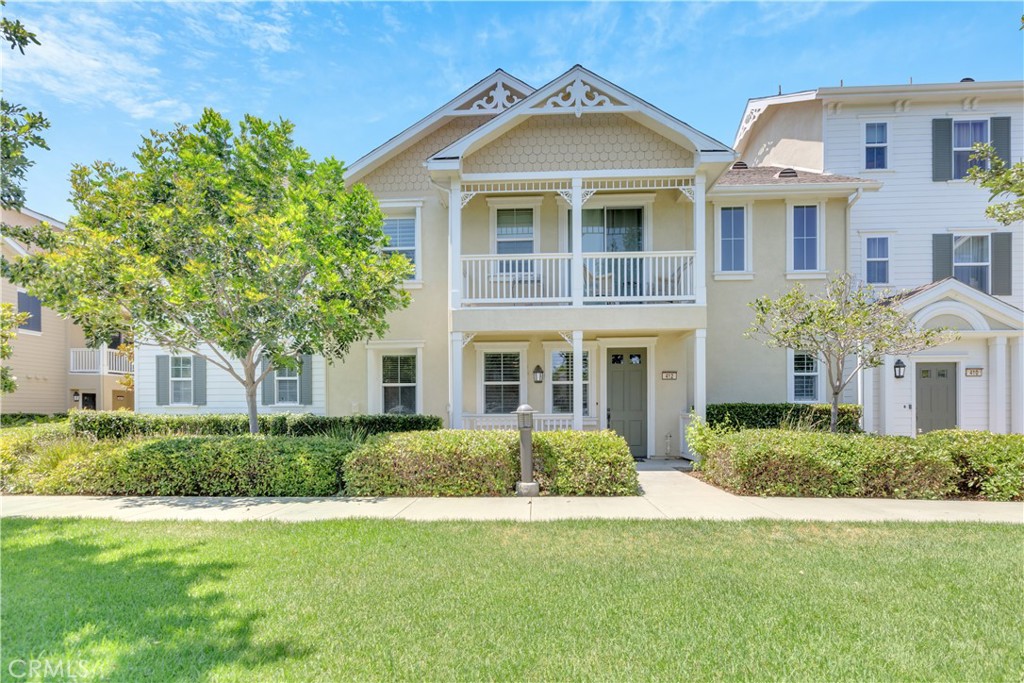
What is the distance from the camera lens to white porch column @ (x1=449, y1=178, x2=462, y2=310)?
10.8m

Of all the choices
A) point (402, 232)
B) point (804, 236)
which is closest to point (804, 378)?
point (804, 236)

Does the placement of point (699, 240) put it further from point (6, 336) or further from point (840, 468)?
point (6, 336)

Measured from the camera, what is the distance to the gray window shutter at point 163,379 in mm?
13180

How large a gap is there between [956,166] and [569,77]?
10731 mm

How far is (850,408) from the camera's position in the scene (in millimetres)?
10812

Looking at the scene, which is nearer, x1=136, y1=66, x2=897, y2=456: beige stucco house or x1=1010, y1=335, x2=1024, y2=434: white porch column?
x1=136, y1=66, x2=897, y2=456: beige stucco house

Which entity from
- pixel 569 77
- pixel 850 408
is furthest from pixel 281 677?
pixel 850 408

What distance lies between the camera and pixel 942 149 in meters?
13.0

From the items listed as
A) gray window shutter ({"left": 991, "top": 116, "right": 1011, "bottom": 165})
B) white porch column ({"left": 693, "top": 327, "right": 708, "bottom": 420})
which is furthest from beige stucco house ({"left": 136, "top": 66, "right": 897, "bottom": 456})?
gray window shutter ({"left": 991, "top": 116, "right": 1011, "bottom": 165})

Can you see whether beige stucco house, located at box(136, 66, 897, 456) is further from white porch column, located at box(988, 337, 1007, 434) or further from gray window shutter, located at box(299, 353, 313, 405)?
white porch column, located at box(988, 337, 1007, 434)

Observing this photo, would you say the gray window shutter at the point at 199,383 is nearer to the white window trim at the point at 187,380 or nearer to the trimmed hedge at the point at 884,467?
the white window trim at the point at 187,380

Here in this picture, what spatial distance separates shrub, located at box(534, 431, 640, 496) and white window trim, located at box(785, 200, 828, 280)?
7.25 m

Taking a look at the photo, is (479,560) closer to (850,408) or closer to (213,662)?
(213,662)

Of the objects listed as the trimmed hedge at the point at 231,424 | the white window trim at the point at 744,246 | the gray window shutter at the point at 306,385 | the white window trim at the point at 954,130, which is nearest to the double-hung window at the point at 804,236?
the white window trim at the point at 744,246
